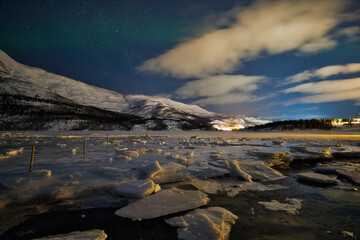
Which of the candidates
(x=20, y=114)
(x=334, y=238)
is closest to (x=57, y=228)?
(x=334, y=238)

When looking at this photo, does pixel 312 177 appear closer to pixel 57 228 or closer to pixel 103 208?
pixel 103 208

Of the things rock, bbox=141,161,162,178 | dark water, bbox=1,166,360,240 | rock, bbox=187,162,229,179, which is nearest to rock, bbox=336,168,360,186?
dark water, bbox=1,166,360,240

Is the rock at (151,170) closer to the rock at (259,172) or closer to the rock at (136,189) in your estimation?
the rock at (136,189)

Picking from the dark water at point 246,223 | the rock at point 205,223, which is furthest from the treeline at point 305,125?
the rock at point 205,223

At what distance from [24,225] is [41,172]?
8.53 feet

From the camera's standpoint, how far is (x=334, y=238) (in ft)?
10.1

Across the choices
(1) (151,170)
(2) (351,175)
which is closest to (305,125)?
(2) (351,175)

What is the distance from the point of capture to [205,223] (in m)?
3.32

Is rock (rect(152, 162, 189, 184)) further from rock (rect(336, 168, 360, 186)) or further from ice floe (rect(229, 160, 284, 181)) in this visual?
rock (rect(336, 168, 360, 186))

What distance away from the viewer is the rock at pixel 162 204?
369 cm

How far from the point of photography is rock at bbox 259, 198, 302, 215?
13.7ft

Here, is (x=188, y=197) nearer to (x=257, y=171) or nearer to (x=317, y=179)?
(x=257, y=171)

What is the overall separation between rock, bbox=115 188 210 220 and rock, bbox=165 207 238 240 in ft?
0.87

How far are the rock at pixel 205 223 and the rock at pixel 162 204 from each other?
0.26 meters
